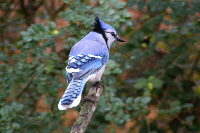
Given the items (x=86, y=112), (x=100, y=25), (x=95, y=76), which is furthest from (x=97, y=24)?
(x=86, y=112)

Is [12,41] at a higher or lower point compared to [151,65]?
higher

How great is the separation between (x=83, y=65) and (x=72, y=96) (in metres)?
0.38

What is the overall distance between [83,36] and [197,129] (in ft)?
6.11

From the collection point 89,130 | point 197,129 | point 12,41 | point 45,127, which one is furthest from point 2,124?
point 197,129

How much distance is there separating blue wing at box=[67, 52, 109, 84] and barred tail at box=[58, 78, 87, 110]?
6 cm

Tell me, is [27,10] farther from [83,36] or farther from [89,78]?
[89,78]

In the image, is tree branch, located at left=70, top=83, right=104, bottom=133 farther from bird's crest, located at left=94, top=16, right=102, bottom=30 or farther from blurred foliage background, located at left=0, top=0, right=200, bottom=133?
bird's crest, located at left=94, top=16, right=102, bottom=30

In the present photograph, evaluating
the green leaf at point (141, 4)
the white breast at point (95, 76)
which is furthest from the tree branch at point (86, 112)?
the green leaf at point (141, 4)

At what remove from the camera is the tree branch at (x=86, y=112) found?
167 centimetres

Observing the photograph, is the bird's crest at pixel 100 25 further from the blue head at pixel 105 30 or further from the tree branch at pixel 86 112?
the tree branch at pixel 86 112

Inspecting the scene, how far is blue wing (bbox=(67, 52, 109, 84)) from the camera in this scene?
1.92 m

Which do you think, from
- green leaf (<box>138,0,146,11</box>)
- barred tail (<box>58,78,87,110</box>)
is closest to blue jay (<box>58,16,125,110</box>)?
barred tail (<box>58,78,87,110</box>)

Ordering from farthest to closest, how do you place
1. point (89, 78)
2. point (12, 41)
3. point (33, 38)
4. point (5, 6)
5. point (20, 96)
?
point (12, 41)
point (5, 6)
point (20, 96)
point (33, 38)
point (89, 78)

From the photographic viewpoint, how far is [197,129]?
10.9 feet
